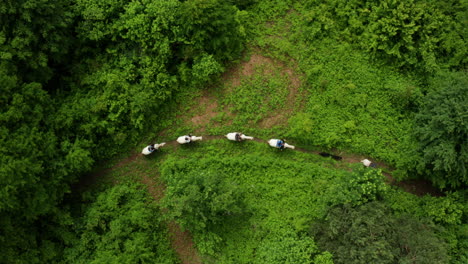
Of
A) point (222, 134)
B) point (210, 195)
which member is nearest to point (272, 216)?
point (210, 195)

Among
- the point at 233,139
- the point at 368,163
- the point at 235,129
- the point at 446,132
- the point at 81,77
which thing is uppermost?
the point at 81,77

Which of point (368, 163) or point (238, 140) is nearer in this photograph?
point (368, 163)

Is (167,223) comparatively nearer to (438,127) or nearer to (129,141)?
(129,141)

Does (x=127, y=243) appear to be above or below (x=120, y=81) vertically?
below

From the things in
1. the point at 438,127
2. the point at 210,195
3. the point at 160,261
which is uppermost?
the point at 438,127

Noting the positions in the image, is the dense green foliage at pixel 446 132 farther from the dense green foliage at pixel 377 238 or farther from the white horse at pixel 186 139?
the white horse at pixel 186 139

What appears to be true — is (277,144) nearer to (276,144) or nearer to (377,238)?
(276,144)

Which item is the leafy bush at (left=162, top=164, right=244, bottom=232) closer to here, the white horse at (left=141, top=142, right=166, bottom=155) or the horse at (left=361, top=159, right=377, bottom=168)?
the white horse at (left=141, top=142, right=166, bottom=155)

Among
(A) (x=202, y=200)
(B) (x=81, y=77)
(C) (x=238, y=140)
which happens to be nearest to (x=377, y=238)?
(A) (x=202, y=200)
